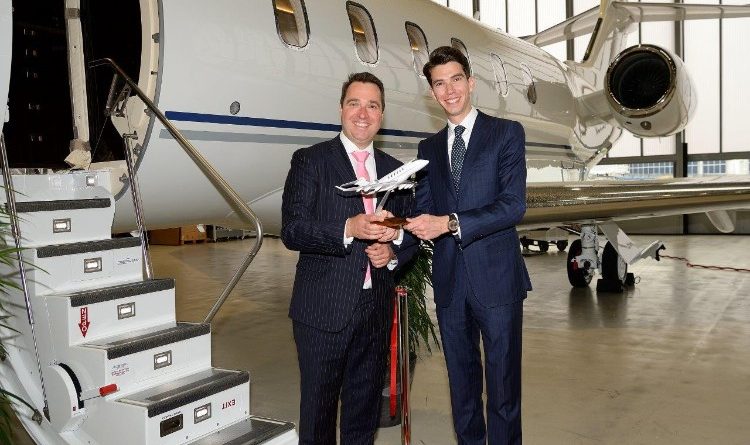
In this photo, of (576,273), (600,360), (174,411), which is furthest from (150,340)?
(576,273)

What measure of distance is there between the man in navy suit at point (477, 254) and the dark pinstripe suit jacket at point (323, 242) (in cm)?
35

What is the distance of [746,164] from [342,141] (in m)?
21.9

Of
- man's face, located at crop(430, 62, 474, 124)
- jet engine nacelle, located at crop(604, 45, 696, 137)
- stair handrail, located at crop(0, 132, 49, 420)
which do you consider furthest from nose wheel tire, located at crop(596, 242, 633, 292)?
stair handrail, located at crop(0, 132, 49, 420)

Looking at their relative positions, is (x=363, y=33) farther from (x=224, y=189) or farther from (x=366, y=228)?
(x=366, y=228)

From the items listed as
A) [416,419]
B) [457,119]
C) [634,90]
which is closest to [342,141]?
[457,119]

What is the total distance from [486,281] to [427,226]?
425 mm

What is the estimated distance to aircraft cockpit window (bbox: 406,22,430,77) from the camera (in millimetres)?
7020

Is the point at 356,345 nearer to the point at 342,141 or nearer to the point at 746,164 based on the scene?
the point at 342,141

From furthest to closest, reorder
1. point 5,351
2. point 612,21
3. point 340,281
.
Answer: point 612,21
point 5,351
point 340,281

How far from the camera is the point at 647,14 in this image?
11969 millimetres

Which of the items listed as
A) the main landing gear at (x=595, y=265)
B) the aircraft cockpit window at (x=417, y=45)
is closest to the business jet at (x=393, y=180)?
the aircraft cockpit window at (x=417, y=45)

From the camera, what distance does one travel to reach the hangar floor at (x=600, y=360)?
15.3 feet

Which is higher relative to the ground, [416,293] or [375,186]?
[375,186]

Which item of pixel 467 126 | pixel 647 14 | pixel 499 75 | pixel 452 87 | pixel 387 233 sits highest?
pixel 647 14
